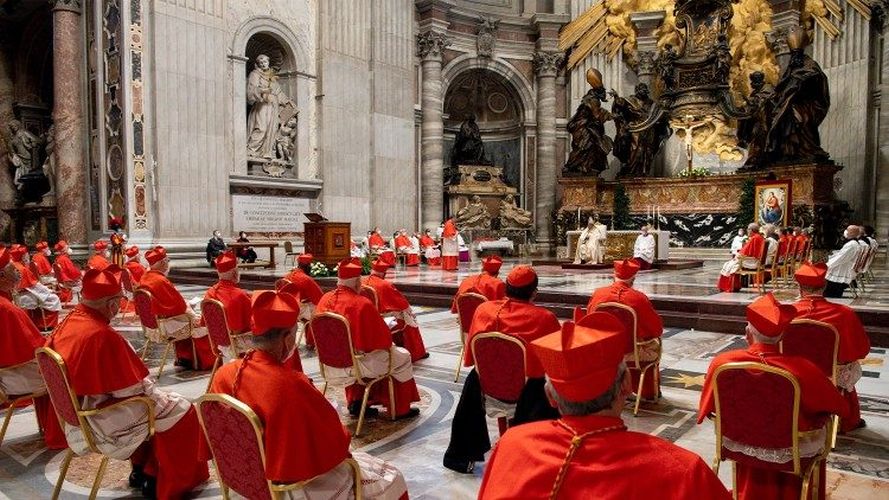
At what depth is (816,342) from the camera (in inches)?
153

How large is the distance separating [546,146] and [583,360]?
23350 mm

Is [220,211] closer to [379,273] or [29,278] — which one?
[29,278]

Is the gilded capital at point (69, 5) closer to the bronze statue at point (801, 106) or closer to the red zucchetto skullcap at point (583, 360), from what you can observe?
the red zucchetto skullcap at point (583, 360)

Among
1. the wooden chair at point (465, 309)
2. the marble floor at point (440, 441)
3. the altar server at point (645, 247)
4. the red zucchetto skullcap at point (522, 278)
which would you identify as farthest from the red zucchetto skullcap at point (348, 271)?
the altar server at point (645, 247)

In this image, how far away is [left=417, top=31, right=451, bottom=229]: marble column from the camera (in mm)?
21953

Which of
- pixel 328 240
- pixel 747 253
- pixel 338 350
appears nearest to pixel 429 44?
pixel 328 240

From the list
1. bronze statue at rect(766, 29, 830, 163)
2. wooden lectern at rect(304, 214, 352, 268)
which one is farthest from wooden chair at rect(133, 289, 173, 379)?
bronze statue at rect(766, 29, 830, 163)

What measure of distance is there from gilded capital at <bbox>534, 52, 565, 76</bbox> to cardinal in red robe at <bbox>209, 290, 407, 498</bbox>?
23.1 m

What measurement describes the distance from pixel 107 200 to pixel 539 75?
52.4 feet

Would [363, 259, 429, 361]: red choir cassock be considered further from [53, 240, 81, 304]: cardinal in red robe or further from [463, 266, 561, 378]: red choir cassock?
[53, 240, 81, 304]: cardinal in red robe

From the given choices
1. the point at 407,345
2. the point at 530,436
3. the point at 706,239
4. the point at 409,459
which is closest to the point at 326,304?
the point at 409,459

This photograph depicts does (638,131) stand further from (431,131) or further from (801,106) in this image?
(431,131)

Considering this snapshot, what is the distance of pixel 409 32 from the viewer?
69.1 feet

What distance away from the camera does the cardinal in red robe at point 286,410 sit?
2.21 m
